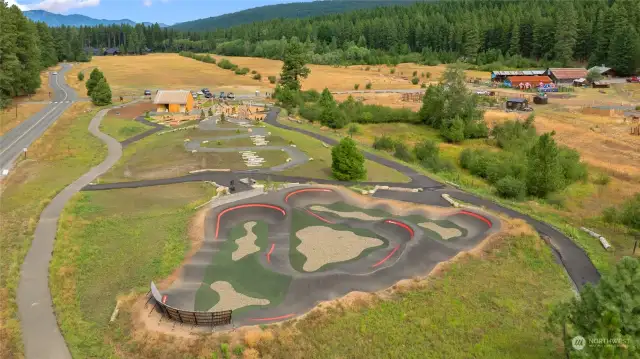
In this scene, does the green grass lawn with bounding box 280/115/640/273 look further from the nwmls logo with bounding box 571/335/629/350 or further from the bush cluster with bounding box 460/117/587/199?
the nwmls logo with bounding box 571/335/629/350

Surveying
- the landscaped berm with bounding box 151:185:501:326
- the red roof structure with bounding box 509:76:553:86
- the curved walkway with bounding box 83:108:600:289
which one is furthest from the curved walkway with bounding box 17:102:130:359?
the red roof structure with bounding box 509:76:553:86

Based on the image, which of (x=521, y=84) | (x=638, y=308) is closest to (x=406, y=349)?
(x=638, y=308)

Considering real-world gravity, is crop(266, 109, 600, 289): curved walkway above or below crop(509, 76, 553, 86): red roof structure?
below

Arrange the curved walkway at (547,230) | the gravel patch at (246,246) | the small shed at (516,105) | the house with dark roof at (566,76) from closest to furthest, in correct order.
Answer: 1. the curved walkway at (547,230)
2. the gravel patch at (246,246)
3. the small shed at (516,105)
4. the house with dark roof at (566,76)

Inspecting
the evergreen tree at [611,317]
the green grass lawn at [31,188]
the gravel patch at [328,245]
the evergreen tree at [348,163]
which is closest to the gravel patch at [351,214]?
the gravel patch at [328,245]

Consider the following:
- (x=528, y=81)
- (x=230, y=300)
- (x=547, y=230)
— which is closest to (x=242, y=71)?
(x=528, y=81)

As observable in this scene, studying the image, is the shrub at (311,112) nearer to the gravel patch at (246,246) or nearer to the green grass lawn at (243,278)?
the gravel patch at (246,246)
